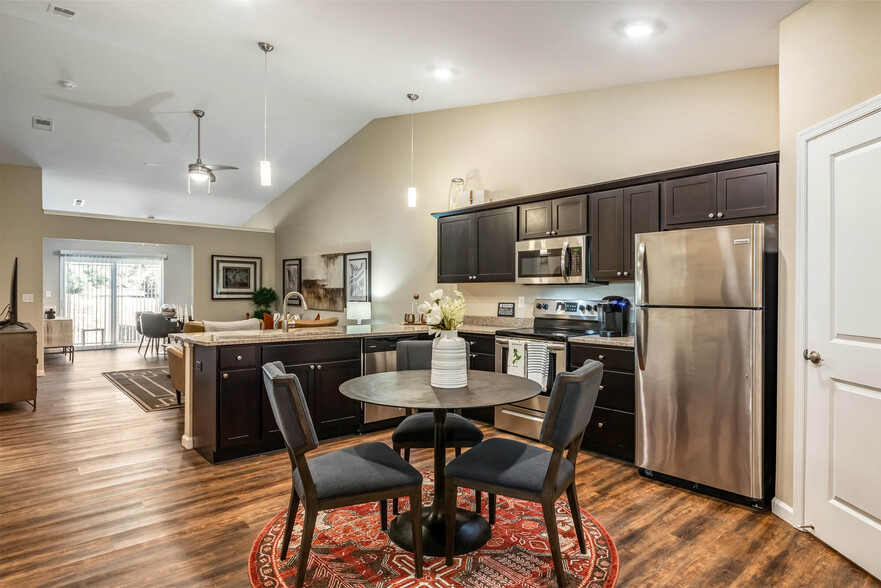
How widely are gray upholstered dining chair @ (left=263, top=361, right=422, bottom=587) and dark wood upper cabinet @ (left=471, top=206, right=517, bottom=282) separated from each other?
108 inches

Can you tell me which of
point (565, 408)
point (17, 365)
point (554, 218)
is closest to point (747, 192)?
point (554, 218)

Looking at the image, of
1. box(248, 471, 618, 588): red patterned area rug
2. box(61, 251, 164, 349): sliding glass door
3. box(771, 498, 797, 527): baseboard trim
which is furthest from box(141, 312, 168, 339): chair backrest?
box(771, 498, 797, 527): baseboard trim

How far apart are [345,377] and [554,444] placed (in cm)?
248

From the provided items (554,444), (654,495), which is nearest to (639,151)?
(654,495)

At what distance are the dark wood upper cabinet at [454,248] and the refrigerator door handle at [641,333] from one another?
2.02m

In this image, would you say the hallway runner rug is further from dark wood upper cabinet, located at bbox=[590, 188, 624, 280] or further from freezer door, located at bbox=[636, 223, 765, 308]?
freezer door, located at bbox=[636, 223, 765, 308]

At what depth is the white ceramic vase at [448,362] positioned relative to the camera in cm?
247

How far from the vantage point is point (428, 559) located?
2217mm

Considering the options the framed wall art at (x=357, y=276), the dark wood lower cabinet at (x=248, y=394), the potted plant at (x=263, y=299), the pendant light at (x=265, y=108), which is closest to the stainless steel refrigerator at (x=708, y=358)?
the dark wood lower cabinet at (x=248, y=394)

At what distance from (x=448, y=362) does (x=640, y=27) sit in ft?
7.42

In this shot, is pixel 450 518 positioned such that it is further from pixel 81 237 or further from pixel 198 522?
pixel 81 237

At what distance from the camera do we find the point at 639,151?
4047 mm

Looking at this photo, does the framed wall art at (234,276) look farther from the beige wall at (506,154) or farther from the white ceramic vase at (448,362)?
the white ceramic vase at (448,362)

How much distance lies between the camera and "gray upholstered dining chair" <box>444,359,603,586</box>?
6.48 ft
